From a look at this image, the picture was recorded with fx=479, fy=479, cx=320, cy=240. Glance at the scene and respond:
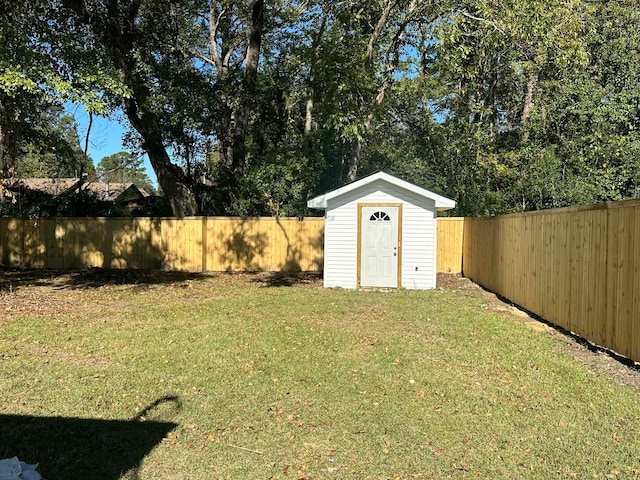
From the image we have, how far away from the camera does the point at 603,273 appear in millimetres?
5582

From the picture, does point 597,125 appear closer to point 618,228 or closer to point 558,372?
point 618,228

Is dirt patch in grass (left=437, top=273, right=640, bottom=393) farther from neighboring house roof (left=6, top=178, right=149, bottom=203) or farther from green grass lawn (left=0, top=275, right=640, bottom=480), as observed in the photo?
neighboring house roof (left=6, top=178, right=149, bottom=203)

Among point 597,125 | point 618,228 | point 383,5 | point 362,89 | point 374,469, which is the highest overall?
point 383,5

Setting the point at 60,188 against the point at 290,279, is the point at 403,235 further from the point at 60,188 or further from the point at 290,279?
the point at 60,188

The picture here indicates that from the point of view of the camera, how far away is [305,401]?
167 inches

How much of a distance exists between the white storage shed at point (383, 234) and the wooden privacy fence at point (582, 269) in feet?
6.61

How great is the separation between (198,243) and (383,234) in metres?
6.89

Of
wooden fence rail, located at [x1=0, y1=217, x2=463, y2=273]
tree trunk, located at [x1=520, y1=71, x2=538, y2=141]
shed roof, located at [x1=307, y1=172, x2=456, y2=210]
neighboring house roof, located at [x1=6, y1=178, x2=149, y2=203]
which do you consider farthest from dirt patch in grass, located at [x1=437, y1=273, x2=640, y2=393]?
neighboring house roof, located at [x1=6, y1=178, x2=149, y2=203]

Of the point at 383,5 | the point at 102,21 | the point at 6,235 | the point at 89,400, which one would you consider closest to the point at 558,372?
the point at 89,400

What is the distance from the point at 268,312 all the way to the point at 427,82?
1330 cm

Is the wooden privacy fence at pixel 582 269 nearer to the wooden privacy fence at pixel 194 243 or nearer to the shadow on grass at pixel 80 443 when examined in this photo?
the shadow on grass at pixel 80 443

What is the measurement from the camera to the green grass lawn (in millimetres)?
3219

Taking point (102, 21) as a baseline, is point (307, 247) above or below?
below

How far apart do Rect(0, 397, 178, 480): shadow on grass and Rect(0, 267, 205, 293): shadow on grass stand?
851cm
